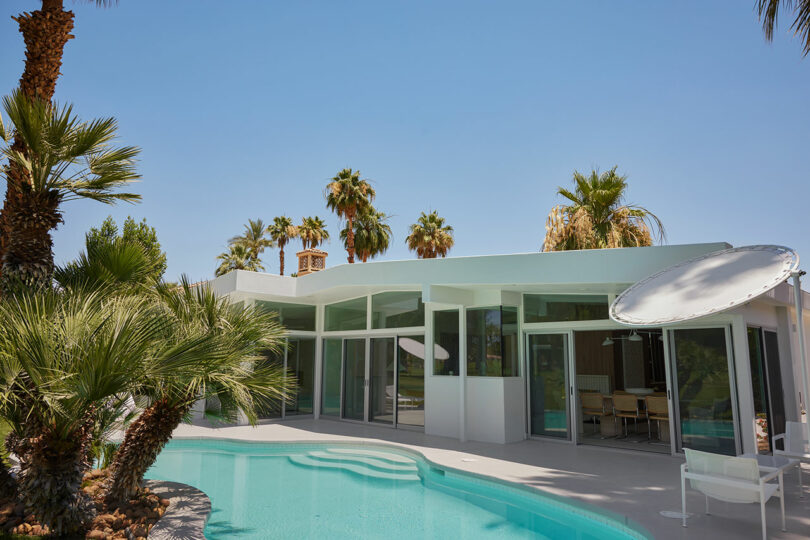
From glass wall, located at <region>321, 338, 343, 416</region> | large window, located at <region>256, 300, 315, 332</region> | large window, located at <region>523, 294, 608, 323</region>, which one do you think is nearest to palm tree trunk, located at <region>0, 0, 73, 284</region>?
large window, located at <region>256, 300, 315, 332</region>

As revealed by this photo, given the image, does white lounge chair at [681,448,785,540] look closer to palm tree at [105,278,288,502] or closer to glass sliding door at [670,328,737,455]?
glass sliding door at [670,328,737,455]

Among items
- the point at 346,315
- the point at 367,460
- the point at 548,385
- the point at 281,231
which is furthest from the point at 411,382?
the point at 281,231

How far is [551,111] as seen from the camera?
1389 centimetres

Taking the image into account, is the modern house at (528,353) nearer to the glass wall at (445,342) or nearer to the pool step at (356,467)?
the glass wall at (445,342)

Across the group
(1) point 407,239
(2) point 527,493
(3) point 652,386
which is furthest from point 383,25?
(1) point 407,239

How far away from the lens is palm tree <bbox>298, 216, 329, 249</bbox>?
3147 centimetres

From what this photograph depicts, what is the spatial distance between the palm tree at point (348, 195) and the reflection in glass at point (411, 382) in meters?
14.6

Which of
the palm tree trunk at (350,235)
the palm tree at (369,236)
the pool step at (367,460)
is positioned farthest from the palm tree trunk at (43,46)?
the palm tree at (369,236)

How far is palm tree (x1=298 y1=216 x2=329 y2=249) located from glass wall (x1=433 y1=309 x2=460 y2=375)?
2112 centimetres

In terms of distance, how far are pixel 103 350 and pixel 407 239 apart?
27391 millimetres

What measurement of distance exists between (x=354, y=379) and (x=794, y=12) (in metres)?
11.7

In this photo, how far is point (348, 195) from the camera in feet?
84.4

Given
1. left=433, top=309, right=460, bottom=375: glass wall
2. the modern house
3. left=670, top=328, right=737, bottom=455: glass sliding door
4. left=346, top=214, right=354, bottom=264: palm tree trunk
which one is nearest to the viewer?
left=670, top=328, right=737, bottom=455: glass sliding door

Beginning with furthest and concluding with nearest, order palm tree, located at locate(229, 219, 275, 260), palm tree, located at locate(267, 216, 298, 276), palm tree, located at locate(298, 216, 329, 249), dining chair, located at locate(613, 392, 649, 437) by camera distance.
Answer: palm tree, located at locate(229, 219, 275, 260), palm tree, located at locate(267, 216, 298, 276), palm tree, located at locate(298, 216, 329, 249), dining chair, located at locate(613, 392, 649, 437)
